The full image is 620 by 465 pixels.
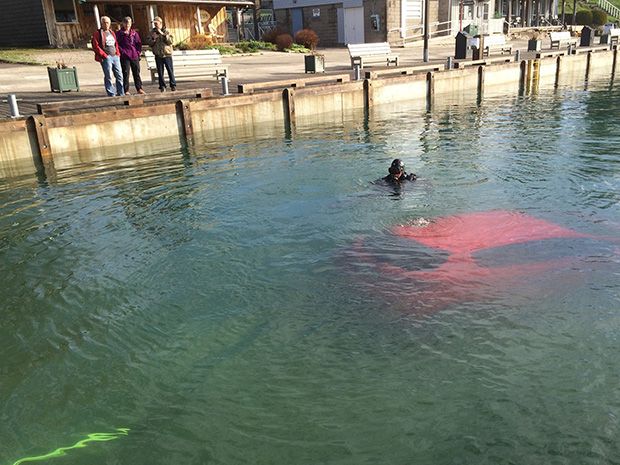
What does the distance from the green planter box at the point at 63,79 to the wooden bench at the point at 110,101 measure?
2626 millimetres

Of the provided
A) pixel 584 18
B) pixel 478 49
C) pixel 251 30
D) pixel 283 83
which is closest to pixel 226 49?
pixel 478 49

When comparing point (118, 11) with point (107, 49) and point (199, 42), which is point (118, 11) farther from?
→ point (107, 49)

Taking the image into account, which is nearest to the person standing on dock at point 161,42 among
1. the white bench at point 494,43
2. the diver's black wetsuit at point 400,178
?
the diver's black wetsuit at point 400,178

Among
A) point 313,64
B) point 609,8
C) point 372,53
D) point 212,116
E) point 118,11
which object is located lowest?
point 212,116

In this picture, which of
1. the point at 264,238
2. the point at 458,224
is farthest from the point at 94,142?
the point at 458,224

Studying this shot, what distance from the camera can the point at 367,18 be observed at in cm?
4191

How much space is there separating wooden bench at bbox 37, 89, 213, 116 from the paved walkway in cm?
91

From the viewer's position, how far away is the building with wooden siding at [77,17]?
3175 cm

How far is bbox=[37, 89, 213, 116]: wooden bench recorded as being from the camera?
44.9 feet

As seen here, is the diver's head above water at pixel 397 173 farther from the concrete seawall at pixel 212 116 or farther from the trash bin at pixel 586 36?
the trash bin at pixel 586 36

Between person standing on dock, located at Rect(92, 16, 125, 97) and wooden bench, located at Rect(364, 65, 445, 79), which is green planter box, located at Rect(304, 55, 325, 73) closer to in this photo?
wooden bench, located at Rect(364, 65, 445, 79)

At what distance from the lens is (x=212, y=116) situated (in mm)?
16500

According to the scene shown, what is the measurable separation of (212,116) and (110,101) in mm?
2969

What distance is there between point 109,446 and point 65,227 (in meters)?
5.74
